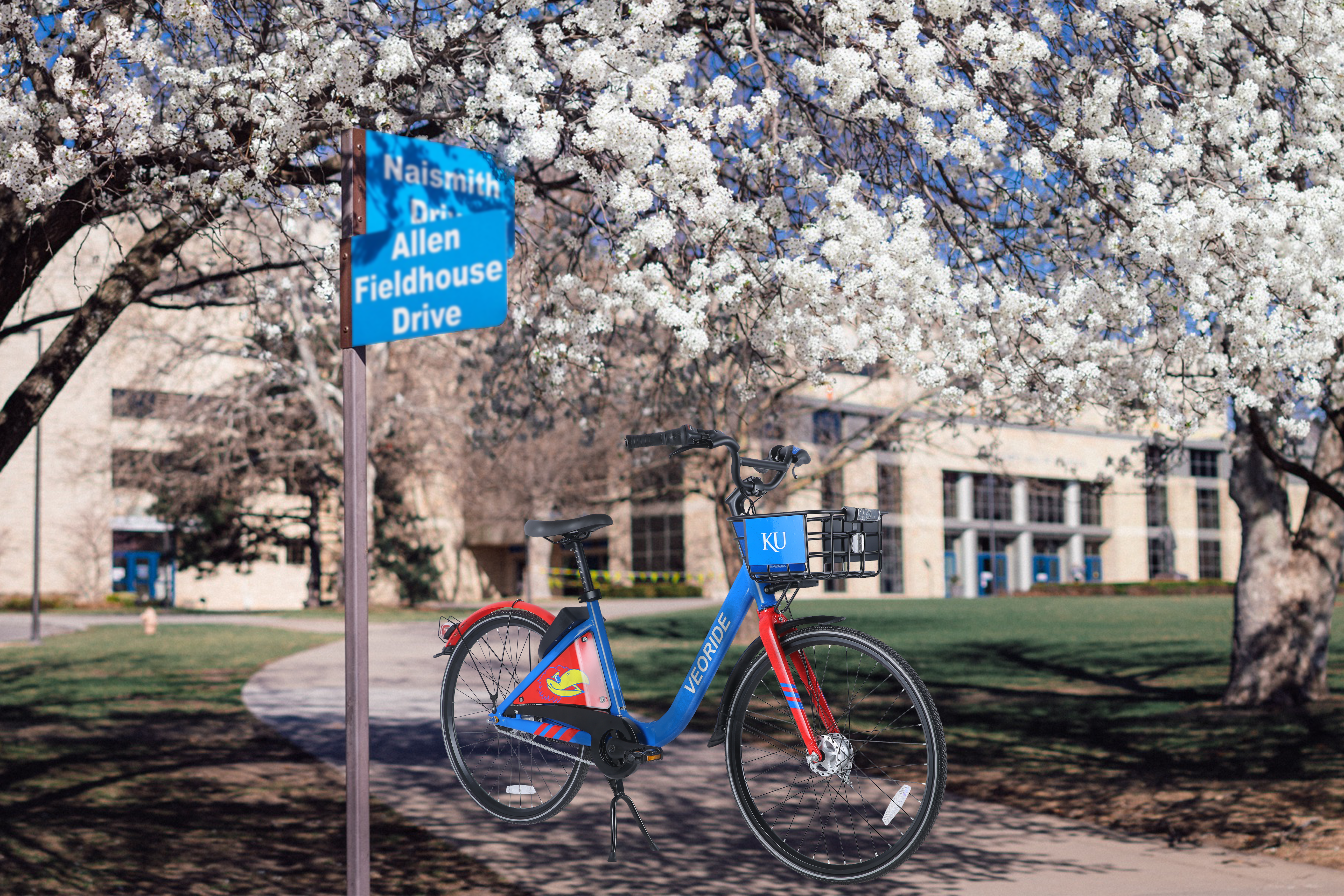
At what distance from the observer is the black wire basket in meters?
3.29

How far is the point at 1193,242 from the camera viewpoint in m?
5.43

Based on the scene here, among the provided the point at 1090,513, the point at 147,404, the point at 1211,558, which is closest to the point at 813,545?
the point at 147,404

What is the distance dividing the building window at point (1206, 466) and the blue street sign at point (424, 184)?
7282cm

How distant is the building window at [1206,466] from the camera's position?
71.7 meters

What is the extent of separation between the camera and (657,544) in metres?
56.8

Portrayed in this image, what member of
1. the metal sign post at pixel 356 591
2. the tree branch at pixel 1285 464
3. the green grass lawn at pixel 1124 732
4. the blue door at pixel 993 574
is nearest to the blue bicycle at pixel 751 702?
the metal sign post at pixel 356 591

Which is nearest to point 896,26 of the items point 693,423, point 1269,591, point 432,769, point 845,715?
point 845,715

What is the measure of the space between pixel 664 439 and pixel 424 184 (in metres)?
0.98

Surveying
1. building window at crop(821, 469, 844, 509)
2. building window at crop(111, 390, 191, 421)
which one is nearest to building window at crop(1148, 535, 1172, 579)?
building window at crop(821, 469, 844, 509)

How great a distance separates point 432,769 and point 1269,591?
8.52 m

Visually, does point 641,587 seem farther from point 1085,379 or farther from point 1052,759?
point 1085,379

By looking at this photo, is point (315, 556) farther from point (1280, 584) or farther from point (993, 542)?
point (1280, 584)

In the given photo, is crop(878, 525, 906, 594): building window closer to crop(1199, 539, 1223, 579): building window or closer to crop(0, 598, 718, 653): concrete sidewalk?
crop(0, 598, 718, 653): concrete sidewalk

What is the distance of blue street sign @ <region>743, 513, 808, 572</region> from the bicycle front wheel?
28cm
